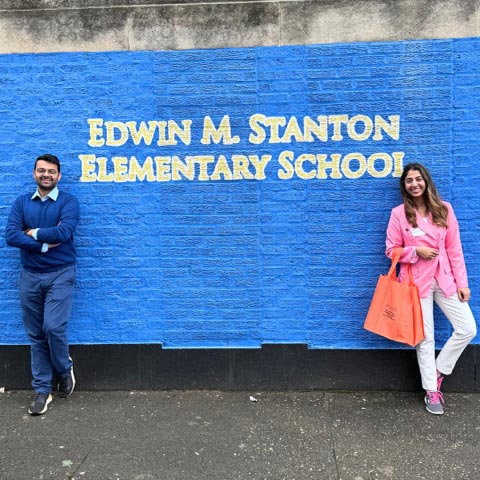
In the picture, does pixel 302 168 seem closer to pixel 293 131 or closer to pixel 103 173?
pixel 293 131

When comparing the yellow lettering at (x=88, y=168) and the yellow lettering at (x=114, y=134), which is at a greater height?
the yellow lettering at (x=114, y=134)

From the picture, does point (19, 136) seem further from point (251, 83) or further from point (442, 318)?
point (442, 318)

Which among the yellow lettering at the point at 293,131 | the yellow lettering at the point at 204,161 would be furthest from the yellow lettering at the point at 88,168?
the yellow lettering at the point at 293,131

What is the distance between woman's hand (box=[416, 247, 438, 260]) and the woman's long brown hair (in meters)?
0.18

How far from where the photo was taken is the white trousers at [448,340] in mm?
3721

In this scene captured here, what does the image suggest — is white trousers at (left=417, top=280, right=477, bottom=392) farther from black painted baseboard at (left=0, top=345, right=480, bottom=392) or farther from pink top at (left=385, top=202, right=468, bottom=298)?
black painted baseboard at (left=0, top=345, right=480, bottom=392)

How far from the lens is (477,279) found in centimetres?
397

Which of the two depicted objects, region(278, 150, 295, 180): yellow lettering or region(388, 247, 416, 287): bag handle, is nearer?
region(388, 247, 416, 287): bag handle

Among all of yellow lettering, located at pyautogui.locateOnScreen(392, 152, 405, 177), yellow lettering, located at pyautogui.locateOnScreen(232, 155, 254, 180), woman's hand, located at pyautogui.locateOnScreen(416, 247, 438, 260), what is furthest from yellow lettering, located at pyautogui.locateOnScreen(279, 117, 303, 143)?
woman's hand, located at pyautogui.locateOnScreen(416, 247, 438, 260)

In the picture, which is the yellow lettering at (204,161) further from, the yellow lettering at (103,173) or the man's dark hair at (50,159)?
the man's dark hair at (50,159)

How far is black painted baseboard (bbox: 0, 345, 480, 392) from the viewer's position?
4117 mm

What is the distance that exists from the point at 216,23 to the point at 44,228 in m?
2.06

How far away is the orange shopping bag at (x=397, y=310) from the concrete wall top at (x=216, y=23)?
1735 mm

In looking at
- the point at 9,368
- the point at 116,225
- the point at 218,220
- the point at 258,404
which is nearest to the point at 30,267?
the point at 116,225
